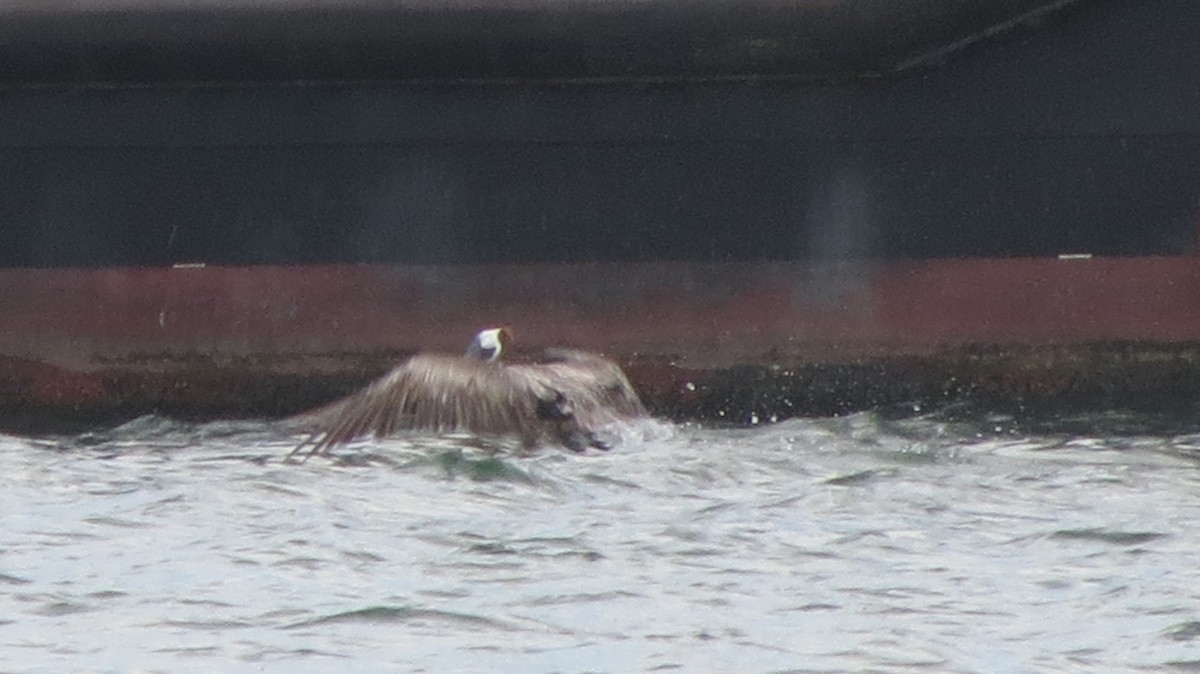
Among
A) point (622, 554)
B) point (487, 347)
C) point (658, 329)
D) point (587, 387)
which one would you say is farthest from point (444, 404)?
point (658, 329)

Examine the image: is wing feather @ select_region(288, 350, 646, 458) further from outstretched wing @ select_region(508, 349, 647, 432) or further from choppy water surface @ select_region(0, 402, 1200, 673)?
choppy water surface @ select_region(0, 402, 1200, 673)

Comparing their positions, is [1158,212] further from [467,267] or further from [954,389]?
[467,267]

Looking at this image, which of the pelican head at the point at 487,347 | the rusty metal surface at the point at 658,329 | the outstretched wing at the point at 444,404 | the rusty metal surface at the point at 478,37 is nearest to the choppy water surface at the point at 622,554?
the outstretched wing at the point at 444,404

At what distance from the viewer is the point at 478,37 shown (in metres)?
10.5

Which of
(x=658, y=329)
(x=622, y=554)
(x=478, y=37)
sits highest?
(x=478, y=37)

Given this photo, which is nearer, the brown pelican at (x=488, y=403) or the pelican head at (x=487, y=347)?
the brown pelican at (x=488, y=403)

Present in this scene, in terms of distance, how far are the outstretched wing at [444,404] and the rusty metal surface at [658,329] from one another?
1.84 m

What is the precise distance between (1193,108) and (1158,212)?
48 centimetres

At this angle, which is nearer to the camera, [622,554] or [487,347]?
[622,554]

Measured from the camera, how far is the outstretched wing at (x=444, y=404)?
884 cm

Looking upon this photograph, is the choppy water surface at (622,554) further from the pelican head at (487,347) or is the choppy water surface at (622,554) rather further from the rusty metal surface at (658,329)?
the rusty metal surface at (658,329)

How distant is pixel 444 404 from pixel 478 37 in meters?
2.24

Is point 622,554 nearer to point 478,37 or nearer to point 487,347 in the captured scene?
point 487,347

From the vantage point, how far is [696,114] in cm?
1085
